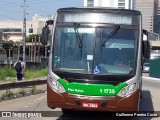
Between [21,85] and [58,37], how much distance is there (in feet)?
23.5

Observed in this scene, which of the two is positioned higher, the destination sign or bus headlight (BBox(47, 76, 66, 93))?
the destination sign

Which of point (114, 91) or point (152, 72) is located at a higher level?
point (114, 91)

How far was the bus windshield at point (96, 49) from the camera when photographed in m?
9.71

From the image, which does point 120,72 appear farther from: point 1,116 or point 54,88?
point 1,116

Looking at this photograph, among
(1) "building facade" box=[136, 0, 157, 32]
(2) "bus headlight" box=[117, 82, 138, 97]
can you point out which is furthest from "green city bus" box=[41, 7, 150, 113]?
(1) "building facade" box=[136, 0, 157, 32]

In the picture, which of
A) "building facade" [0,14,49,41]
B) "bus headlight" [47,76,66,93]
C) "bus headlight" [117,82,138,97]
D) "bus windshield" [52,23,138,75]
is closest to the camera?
"bus headlight" [117,82,138,97]

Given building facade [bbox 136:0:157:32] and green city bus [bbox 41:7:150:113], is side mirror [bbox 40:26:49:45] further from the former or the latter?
building facade [bbox 136:0:157:32]

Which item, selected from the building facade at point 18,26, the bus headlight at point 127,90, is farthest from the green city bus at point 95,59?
the building facade at point 18,26

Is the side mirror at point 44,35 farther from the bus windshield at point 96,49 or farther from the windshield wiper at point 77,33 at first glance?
the windshield wiper at point 77,33

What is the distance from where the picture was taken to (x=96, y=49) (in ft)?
32.2

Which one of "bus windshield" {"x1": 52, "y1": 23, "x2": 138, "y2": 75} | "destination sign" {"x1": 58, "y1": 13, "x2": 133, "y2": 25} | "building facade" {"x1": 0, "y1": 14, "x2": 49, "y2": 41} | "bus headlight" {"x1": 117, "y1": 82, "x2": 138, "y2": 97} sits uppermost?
"destination sign" {"x1": 58, "y1": 13, "x2": 133, "y2": 25}

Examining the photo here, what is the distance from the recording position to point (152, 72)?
4441cm

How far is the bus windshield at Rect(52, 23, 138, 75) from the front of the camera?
9.71 m

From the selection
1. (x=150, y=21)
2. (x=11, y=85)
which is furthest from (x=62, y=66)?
(x=150, y=21)
